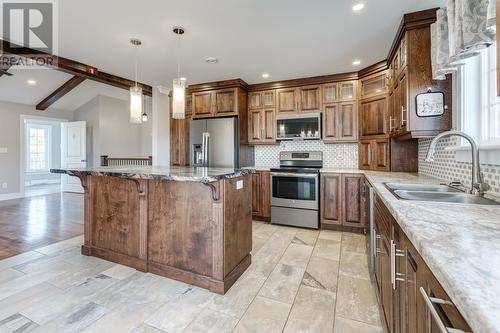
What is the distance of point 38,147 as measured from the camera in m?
8.88

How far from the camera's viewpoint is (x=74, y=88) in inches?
244

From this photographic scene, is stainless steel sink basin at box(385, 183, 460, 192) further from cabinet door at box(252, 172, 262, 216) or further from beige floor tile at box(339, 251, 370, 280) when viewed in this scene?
cabinet door at box(252, 172, 262, 216)

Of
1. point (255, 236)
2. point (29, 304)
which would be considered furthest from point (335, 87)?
point (29, 304)

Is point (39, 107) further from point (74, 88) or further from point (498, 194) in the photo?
point (498, 194)

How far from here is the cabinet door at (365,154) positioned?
3.73 metres

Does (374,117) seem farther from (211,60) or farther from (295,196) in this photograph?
(211,60)

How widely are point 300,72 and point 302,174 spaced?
166 cm

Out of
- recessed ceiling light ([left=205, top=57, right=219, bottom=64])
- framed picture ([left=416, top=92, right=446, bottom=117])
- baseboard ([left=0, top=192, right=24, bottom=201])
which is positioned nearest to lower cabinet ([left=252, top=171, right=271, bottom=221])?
recessed ceiling light ([left=205, top=57, right=219, bottom=64])

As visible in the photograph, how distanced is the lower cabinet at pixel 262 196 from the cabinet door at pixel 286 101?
45.9 inches

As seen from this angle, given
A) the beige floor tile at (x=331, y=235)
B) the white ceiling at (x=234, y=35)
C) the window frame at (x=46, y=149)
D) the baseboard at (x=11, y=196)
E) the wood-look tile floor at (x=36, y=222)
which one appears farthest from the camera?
the window frame at (x=46, y=149)

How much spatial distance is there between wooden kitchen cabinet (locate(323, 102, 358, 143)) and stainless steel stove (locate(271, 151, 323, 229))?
0.69 meters

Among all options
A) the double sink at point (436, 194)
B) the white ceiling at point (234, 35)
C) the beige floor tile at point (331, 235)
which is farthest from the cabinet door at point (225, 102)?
the double sink at point (436, 194)

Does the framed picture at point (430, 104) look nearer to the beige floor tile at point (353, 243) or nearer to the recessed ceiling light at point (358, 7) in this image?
the recessed ceiling light at point (358, 7)

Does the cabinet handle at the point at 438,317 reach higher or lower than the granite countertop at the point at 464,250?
lower
